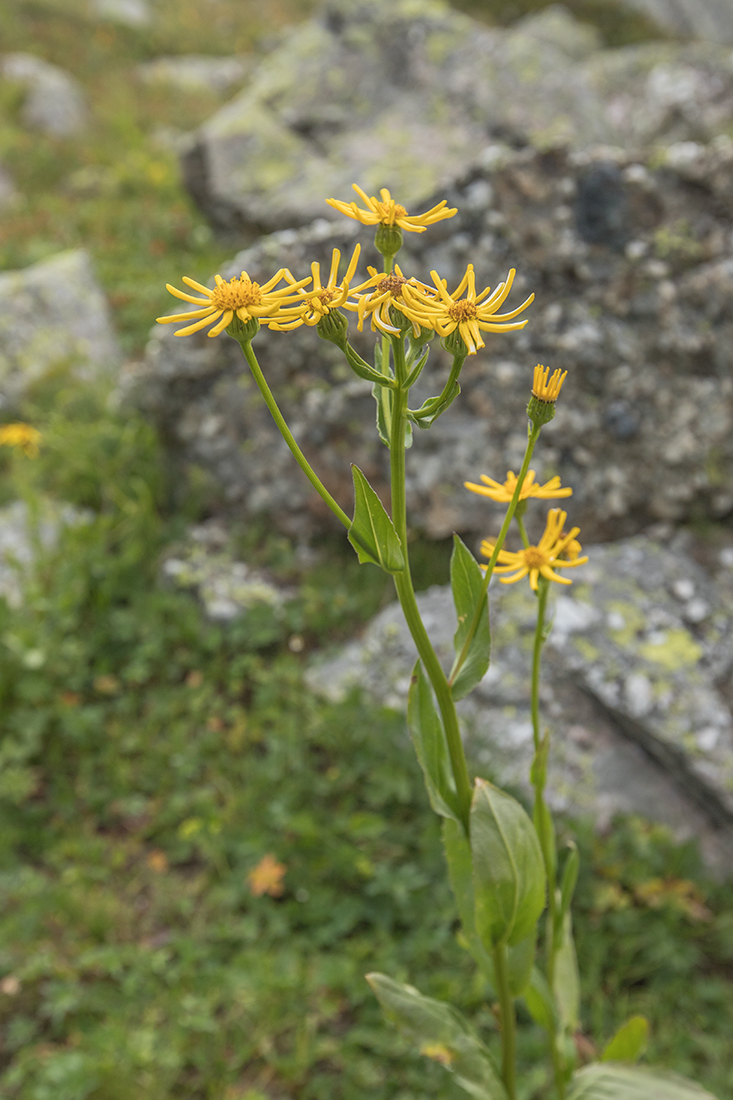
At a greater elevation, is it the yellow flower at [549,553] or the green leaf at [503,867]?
the yellow flower at [549,553]

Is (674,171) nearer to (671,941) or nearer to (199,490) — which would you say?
(199,490)

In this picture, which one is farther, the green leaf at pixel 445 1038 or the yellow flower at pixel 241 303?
the green leaf at pixel 445 1038

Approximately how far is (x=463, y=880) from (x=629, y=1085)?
74 cm

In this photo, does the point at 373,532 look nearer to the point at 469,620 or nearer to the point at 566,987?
the point at 469,620

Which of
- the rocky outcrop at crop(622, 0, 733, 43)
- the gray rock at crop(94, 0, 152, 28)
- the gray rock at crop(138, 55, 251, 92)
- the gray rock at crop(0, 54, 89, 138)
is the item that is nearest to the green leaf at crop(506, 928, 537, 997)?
the gray rock at crop(0, 54, 89, 138)

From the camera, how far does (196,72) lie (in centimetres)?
1097

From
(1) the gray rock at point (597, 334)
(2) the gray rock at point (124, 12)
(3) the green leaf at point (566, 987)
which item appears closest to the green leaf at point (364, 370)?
(3) the green leaf at point (566, 987)

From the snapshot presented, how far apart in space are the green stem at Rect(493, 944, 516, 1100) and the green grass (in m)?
0.19

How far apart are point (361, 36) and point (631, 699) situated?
252 inches

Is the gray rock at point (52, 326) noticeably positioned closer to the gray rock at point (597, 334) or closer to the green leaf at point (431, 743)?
the gray rock at point (597, 334)

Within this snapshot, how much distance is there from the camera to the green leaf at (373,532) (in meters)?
1.11

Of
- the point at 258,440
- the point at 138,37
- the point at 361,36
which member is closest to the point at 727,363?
the point at 258,440

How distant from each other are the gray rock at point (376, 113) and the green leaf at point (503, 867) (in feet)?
16.2

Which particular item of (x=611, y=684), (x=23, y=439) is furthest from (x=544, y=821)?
(x=23, y=439)
